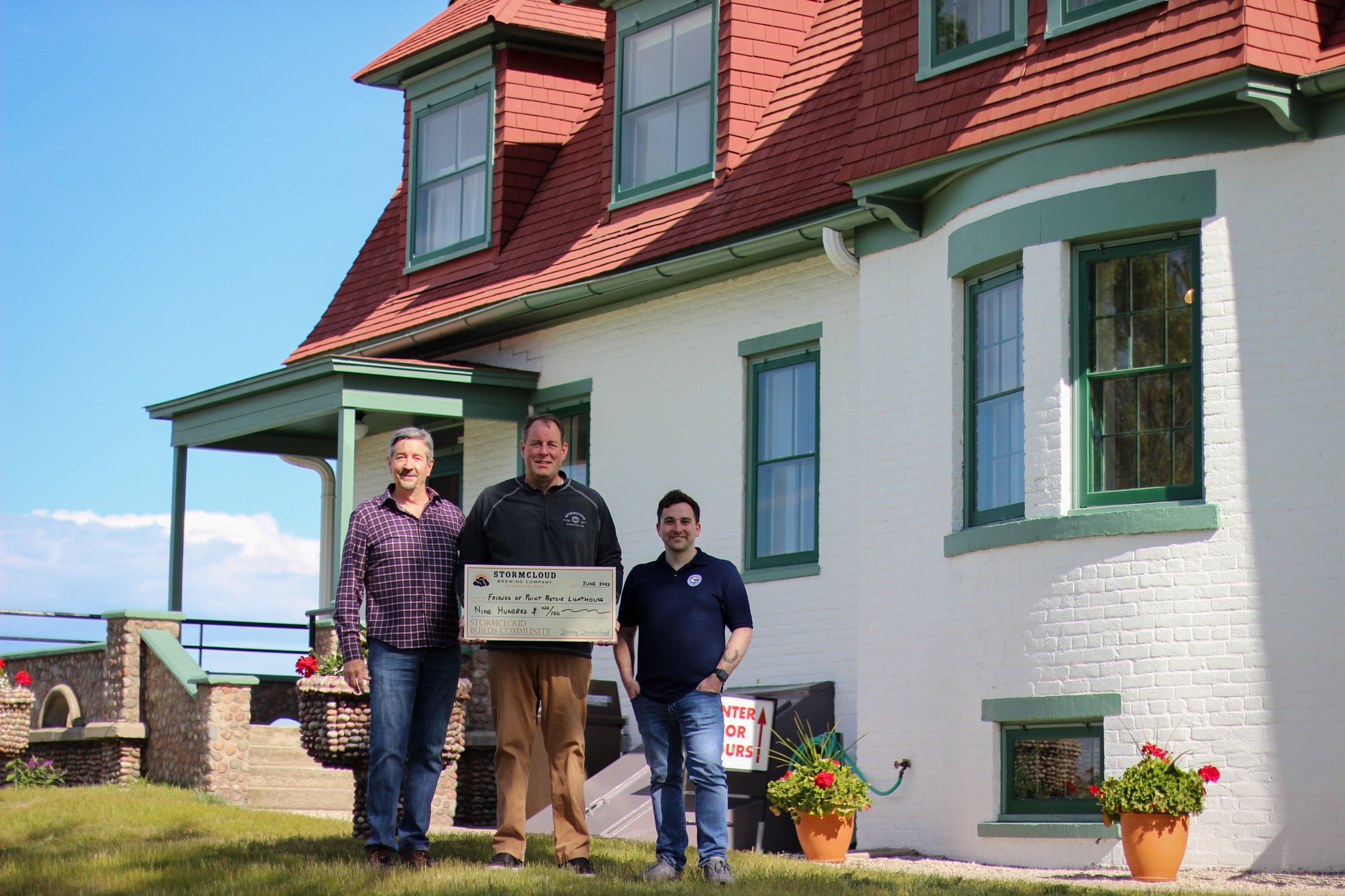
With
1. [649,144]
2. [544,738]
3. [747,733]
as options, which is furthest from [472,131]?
[544,738]

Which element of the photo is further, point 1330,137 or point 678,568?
point 1330,137

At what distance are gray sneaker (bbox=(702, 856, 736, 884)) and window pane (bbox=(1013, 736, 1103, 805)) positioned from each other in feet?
12.0

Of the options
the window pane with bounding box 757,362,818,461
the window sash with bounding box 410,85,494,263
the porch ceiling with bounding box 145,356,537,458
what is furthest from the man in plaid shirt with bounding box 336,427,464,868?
the window sash with bounding box 410,85,494,263

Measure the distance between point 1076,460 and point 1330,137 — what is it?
244cm

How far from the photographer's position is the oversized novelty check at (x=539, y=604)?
8.58 metres

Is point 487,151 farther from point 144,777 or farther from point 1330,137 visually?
point 1330,137

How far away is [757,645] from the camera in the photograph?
47.7ft

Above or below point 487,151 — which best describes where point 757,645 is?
below

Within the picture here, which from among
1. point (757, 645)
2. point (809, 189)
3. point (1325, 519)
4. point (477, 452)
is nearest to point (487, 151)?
point (477, 452)

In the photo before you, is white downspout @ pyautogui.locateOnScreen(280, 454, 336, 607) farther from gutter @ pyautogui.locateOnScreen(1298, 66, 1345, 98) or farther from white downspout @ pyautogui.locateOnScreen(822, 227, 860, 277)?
gutter @ pyautogui.locateOnScreen(1298, 66, 1345, 98)

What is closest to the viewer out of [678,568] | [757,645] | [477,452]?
[678,568]

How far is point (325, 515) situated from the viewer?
68.1ft

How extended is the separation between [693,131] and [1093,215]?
533cm

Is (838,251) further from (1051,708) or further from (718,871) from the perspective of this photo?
(718,871)
